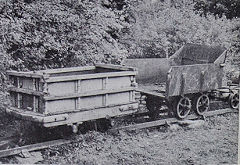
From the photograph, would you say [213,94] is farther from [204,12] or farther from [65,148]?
[65,148]

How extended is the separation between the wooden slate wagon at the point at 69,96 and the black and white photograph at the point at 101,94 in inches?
0.7

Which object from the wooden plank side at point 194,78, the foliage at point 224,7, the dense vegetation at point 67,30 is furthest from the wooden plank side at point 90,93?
the foliage at point 224,7

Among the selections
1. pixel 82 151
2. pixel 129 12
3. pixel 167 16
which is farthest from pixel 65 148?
pixel 167 16

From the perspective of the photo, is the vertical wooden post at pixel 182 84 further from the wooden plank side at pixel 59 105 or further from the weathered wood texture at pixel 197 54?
the wooden plank side at pixel 59 105

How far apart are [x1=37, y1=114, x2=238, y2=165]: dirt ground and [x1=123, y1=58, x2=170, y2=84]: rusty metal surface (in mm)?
2140

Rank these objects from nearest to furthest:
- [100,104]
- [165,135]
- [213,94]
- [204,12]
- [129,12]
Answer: [100,104]
[165,135]
[213,94]
[204,12]
[129,12]

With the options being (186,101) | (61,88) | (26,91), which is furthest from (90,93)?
(186,101)

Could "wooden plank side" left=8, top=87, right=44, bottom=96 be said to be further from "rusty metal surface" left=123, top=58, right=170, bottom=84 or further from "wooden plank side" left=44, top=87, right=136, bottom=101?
"rusty metal surface" left=123, top=58, right=170, bottom=84

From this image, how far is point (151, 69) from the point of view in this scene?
928cm

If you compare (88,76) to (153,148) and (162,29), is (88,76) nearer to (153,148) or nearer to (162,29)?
(153,148)

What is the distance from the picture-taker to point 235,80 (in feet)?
31.7

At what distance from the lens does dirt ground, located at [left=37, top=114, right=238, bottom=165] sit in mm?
5742

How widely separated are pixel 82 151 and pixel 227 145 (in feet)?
8.70

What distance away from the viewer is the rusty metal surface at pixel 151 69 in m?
9.00
